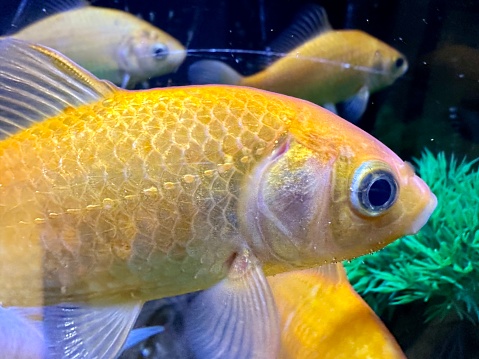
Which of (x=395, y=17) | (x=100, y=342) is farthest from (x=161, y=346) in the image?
(x=395, y=17)

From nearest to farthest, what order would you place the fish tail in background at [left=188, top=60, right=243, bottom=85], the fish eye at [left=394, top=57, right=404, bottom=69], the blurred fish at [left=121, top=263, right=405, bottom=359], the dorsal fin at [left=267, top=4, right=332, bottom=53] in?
1. the blurred fish at [left=121, top=263, right=405, bottom=359]
2. the fish tail in background at [left=188, top=60, right=243, bottom=85]
3. the fish eye at [left=394, top=57, right=404, bottom=69]
4. the dorsal fin at [left=267, top=4, right=332, bottom=53]

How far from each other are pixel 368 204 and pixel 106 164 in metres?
0.41

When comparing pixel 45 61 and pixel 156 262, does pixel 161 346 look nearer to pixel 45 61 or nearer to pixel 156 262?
pixel 156 262

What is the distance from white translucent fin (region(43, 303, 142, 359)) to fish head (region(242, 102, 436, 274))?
25 centimetres

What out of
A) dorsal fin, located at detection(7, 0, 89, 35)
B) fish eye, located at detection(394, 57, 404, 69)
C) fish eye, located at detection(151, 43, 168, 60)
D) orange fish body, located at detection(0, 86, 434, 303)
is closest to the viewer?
orange fish body, located at detection(0, 86, 434, 303)

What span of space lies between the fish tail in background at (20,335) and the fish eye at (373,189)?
1.70 feet

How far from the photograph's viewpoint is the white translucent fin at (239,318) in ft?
2.40

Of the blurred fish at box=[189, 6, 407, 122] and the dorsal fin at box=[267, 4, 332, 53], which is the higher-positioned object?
the dorsal fin at box=[267, 4, 332, 53]

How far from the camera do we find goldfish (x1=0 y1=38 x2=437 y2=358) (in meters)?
0.72

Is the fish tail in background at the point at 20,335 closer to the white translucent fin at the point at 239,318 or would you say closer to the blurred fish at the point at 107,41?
the white translucent fin at the point at 239,318

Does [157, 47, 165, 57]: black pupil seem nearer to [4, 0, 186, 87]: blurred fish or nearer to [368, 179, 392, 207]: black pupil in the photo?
[4, 0, 186, 87]: blurred fish

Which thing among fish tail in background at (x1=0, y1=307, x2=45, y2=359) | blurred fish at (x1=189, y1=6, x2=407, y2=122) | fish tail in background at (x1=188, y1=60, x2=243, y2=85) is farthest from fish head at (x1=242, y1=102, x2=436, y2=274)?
blurred fish at (x1=189, y1=6, x2=407, y2=122)

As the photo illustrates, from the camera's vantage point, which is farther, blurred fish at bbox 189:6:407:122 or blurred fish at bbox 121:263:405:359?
blurred fish at bbox 189:6:407:122

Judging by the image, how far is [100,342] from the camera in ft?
2.54
